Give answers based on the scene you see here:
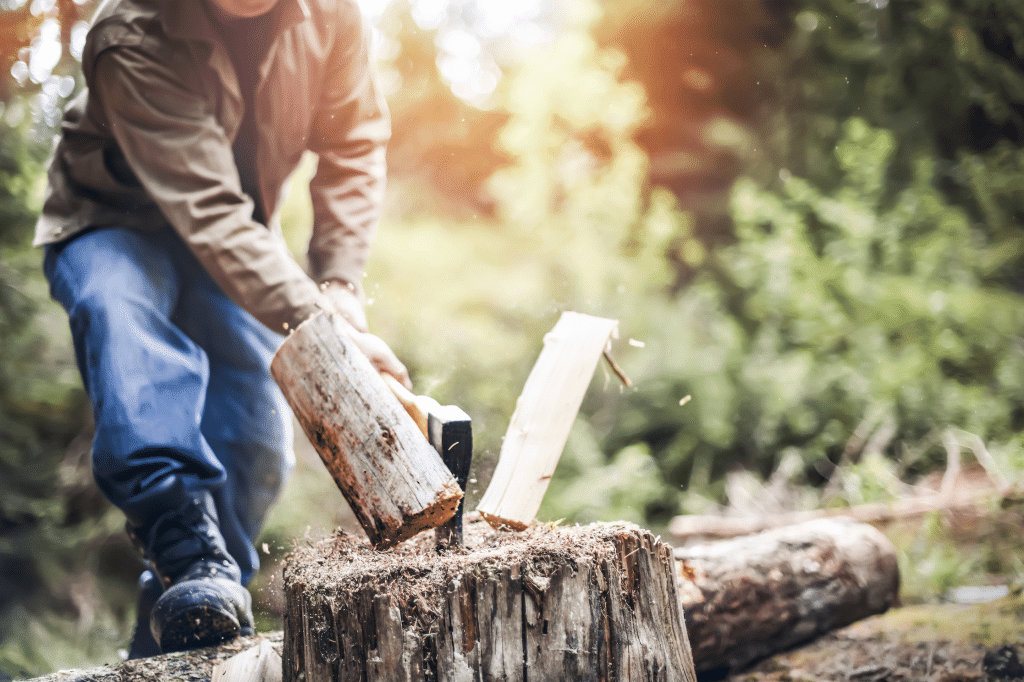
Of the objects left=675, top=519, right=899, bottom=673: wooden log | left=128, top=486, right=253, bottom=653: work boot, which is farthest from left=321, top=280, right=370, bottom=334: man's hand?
left=675, top=519, right=899, bottom=673: wooden log

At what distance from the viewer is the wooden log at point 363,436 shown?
111 cm

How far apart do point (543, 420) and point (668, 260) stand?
288cm

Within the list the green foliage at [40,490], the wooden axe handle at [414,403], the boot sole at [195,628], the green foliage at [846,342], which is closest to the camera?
the wooden axe handle at [414,403]

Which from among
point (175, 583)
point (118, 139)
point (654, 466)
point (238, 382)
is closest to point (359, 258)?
point (238, 382)

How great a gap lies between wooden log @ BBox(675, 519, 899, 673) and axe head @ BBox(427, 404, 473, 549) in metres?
0.80

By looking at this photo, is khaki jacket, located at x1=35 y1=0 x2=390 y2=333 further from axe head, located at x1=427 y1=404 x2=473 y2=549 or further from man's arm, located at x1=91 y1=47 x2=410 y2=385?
axe head, located at x1=427 y1=404 x2=473 y2=549

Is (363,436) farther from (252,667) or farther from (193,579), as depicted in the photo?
(193,579)

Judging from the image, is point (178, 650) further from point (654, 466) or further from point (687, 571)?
point (654, 466)

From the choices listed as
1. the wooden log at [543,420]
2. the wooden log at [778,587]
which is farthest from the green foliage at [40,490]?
the wooden log at [778,587]

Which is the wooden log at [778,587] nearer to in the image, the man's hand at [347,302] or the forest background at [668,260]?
the forest background at [668,260]

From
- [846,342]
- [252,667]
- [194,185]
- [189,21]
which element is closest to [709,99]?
[846,342]

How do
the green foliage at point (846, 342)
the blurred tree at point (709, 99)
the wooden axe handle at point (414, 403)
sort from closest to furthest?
the wooden axe handle at point (414, 403) → the green foliage at point (846, 342) → the blurred tree at point (709, 99)

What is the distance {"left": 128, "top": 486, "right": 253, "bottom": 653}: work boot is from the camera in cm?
139

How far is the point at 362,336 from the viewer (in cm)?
143
